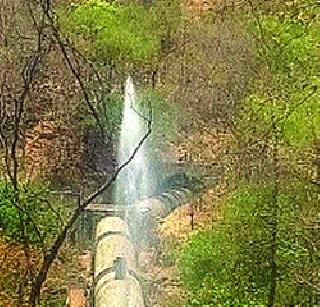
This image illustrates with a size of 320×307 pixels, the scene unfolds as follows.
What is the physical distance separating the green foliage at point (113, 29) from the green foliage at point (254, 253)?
4259mm

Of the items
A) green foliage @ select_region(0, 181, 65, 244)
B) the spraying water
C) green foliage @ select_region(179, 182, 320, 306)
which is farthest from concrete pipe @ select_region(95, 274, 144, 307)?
the spraying water

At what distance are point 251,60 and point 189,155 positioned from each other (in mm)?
1602

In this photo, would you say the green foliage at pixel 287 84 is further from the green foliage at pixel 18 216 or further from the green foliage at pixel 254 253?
the green foliage at pixel 18 216

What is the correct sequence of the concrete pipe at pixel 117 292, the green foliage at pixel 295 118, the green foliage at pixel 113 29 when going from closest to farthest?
the concrete pipe at pixel 117 292
the green foliage at pixel 295 118
the green foliage at pixel 113 29

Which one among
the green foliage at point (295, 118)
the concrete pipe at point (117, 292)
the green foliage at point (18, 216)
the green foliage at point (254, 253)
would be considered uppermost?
the green foliage at point (295, 118)

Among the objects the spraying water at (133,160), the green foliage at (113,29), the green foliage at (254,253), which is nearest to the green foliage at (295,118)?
the green foliage at (254,253)

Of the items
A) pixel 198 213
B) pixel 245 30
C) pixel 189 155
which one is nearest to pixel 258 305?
pixel 198 213

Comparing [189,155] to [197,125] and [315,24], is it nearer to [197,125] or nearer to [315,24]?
[197,125]

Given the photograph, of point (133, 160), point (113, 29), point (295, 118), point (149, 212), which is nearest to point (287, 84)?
point (295, 118)

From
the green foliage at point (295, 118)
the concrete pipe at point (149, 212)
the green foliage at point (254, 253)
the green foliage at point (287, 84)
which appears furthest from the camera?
the concrete pipe at point (149, 212)

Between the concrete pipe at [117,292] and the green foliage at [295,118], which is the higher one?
the green foliage at [295,118]

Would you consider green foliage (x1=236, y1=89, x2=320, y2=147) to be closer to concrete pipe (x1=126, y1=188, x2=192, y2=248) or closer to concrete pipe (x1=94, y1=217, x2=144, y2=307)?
concrete pipe (x1=126, y1=188, x2=192, y2=248)

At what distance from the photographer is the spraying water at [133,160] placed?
32.2 ft

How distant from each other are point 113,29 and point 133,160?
2.19 metres
